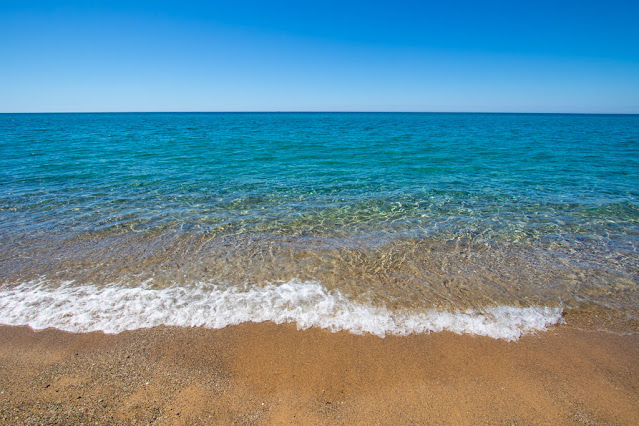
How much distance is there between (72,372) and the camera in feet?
13.0

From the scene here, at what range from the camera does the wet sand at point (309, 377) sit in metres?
3.48

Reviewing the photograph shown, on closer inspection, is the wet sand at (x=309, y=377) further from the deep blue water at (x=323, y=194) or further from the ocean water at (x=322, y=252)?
the deep blue water at (x=323, y=194)

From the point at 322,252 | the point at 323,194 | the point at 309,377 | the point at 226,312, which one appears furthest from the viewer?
the point at 323,194

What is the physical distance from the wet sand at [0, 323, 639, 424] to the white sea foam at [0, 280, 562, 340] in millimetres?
198

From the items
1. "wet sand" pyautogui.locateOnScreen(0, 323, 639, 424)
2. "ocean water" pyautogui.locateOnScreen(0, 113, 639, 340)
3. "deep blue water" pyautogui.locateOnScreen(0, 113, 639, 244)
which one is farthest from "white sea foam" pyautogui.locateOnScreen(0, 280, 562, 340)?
"deep blue water" pyautogui.locateOnScreen(0, 113, 639, 244)

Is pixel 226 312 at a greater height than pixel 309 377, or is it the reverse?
pixel 226 312

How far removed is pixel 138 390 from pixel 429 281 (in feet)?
16.3

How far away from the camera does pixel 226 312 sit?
5141 millimetres

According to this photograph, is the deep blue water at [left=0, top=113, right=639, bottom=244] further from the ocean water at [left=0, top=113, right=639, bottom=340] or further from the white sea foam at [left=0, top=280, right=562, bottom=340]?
the white sea foam at [left=0, top=280, right=562, bottom=340]

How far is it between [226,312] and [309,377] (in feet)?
6.20

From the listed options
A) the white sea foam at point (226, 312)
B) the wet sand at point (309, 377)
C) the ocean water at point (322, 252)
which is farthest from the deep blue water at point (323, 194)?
the wet sand at point (309, 377)

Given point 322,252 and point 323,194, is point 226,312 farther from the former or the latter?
point 323,194

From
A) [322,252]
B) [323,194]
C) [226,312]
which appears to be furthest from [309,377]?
[323,194]

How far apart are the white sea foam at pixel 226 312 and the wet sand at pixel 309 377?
20 centimetres
